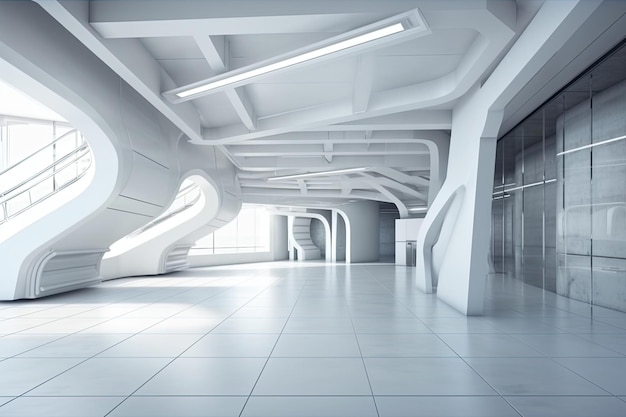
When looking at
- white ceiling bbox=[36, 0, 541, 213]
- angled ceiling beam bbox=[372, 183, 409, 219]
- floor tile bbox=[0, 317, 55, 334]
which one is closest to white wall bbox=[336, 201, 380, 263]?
angled ceiling beam bbox=[372, 183, 409, 219]

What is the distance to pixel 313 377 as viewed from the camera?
4.57 metres

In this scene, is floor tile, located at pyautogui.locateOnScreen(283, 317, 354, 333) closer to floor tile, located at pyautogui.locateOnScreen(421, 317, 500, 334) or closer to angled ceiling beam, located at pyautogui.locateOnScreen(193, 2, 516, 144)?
floor tile, located at pyautogui.locateOnScreen(421, 317, 500, 334)

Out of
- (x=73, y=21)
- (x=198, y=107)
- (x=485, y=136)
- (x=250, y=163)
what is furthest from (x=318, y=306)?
(x=250, y=163)

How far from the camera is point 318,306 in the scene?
941 cm

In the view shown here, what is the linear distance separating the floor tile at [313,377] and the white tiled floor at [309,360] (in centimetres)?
2

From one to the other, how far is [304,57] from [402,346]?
3997mm

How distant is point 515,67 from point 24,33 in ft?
20.4

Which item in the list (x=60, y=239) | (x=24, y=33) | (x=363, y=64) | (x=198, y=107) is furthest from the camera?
(x=198, y=107)

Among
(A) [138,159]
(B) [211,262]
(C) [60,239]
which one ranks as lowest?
(B) [211,262]

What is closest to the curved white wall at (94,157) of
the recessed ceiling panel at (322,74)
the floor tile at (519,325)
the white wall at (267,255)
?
the recessed ceiling panel at (322,74)

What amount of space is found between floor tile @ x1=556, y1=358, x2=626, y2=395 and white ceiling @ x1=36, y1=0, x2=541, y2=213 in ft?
12.9

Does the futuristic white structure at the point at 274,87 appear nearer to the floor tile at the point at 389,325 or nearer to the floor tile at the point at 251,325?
the floor tile at the point at 389,325

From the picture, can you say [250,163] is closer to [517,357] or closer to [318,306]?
[318,306]

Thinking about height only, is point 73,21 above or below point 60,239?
above
